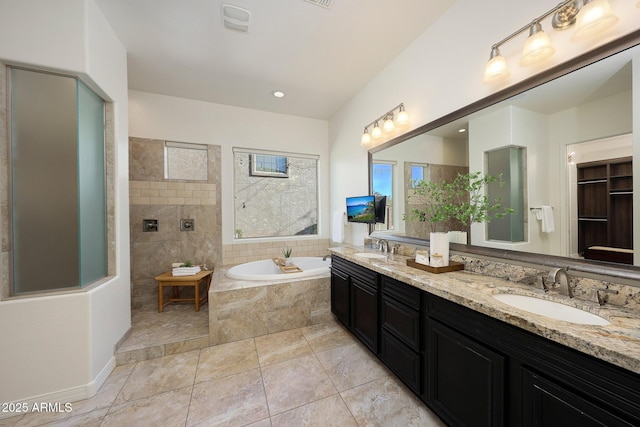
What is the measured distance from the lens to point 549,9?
4.19 feet

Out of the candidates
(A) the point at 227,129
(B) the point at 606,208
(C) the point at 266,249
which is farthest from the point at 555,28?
(C) the point at 266,249

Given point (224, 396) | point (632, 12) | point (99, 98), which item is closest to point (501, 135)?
point (632, 12)

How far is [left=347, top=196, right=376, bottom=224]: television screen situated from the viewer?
278 cm

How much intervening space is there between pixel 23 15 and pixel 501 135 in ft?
10.8

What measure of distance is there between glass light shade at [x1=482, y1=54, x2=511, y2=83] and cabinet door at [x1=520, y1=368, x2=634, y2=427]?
162cm

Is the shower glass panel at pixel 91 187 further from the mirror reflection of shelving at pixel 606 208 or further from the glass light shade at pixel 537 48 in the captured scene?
the mirror reflection of shelving at pixel 606 208

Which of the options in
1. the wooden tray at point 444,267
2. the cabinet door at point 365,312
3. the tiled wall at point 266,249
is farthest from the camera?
the tiled wall at point 266,249

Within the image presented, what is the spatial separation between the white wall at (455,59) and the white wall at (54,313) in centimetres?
262

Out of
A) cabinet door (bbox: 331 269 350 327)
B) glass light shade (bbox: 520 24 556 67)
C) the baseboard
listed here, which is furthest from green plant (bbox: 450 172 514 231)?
the baseboard

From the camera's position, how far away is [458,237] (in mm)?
1821

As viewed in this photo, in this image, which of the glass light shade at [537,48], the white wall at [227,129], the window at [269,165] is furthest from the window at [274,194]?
the glass light shade at [537,48]

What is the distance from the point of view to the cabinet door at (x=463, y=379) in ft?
3.44

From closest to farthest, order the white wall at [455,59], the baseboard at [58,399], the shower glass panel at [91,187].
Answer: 1. the white wall at [455,59]
2. the baseboard at [58,399]
3. the shower glass panel at [91,187]

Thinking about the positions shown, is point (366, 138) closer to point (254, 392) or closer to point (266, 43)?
point (266, 43)
